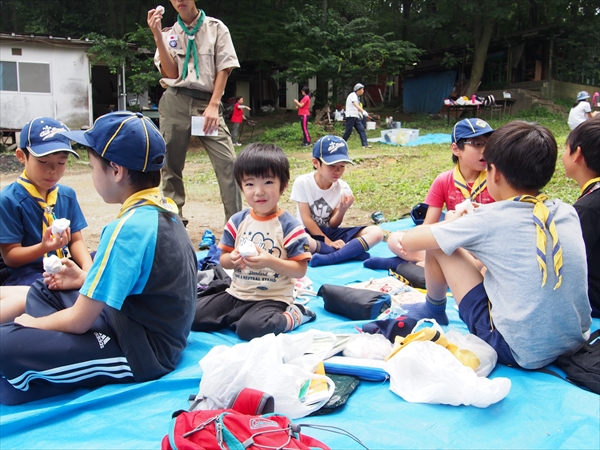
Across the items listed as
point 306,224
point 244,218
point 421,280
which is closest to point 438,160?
point 306,224

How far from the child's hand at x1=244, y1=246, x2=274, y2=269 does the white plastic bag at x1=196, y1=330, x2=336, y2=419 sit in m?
0.58

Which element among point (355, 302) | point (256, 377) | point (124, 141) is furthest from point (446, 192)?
point (124, 141)

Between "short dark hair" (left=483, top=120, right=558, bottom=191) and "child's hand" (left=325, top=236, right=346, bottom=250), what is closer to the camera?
"short dark hair" (left=483, top=120, right=558, bottom=191)

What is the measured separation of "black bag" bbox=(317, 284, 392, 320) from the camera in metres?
3.08

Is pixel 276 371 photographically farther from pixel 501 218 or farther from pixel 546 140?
pixel 546 140

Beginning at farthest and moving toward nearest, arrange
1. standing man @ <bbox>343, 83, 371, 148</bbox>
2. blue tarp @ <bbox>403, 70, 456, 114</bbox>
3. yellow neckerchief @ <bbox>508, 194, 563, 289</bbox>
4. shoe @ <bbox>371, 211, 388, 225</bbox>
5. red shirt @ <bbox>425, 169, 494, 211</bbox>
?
blue tarp @ <bbox>403, 70, 456, 114</bbox>
standing man @ <bbox>343, 83, 371, 148</bbox>
shoe @ <bbox>371, 211, 388, 225</bbox>
red shirt @ <bbox>425, 169, 494, 211</bbox>
yellow neckerchief @ <bbox>508, 194, 563, 289</bbox>

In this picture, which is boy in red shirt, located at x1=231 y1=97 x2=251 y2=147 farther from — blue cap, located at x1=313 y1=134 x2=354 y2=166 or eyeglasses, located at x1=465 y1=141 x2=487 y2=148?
eyeglasses, located at x1=465 y1=141 x2=487 y2=148

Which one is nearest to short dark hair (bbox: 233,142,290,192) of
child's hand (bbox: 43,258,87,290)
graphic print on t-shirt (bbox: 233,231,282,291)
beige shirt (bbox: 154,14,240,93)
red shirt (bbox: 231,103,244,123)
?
graphic print on t-shirt (bbox: 233,231,282,291)

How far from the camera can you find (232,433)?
1661 mm

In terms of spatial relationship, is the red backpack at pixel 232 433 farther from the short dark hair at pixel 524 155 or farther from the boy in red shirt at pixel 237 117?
the boy in red shirt at pixel 237 117

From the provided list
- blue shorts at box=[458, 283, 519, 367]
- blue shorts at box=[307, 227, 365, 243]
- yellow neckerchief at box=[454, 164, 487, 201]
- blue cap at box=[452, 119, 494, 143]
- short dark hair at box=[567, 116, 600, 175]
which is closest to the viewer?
blue shorts at box=[458, 283, 519, 367]

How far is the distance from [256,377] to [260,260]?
0.78m

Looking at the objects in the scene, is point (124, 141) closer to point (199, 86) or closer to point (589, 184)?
point (589, 184)

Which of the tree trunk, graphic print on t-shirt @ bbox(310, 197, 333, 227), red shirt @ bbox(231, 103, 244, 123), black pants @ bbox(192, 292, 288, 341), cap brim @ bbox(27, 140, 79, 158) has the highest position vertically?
the tree trunk
